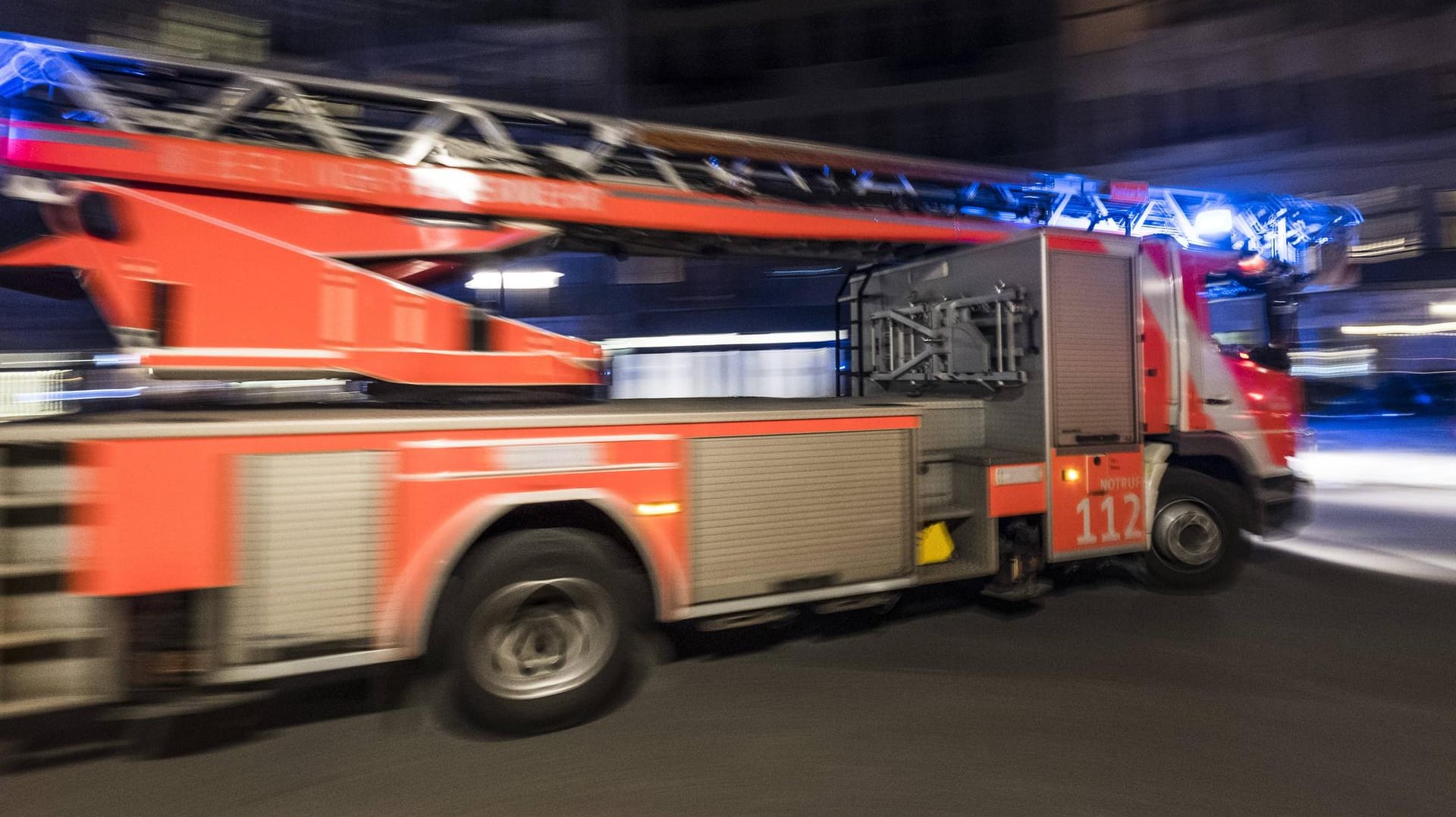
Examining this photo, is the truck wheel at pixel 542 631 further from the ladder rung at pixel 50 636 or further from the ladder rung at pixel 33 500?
the ladder rung at pixel 33 500

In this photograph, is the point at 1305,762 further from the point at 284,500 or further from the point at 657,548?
the point at 284,500

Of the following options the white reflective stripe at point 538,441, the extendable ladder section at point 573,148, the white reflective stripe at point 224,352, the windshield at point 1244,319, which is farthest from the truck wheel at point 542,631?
the windshield at point 1244,319

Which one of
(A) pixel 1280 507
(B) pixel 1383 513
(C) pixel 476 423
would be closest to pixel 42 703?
(C) pixel 476 423

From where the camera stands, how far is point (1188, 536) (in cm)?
618

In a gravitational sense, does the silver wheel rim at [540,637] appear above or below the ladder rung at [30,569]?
below

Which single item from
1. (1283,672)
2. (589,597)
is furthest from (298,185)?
(1283,672)

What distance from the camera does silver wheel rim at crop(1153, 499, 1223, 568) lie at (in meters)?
6.13

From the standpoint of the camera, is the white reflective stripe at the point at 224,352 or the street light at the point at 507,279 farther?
the street light at the point at 507,279

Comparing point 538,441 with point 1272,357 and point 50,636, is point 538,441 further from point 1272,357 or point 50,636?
point 1272,357

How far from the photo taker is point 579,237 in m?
4.97

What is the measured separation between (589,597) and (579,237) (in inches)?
91.0

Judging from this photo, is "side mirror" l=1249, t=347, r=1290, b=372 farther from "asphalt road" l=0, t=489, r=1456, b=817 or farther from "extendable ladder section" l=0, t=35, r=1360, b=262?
"asphalt road" l=0, t=489, r=1456, b=817

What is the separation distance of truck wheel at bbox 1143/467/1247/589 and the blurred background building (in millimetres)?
11760

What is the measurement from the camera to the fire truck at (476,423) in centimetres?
314
